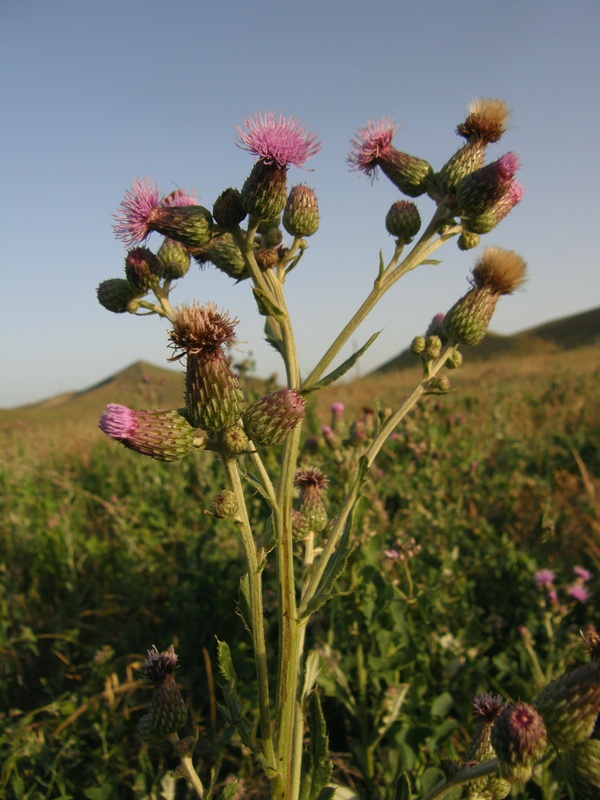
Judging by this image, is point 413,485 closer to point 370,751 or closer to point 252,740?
point 370,751

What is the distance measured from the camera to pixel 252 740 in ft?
5.09

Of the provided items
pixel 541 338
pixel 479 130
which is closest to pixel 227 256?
pixel 479 130

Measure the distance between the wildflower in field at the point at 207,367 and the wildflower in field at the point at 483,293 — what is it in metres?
1.01

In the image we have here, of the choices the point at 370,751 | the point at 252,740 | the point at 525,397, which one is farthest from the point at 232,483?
the point at 525,397

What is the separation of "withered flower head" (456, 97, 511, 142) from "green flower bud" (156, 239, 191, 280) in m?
1.39

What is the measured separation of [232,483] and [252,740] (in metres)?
0.73

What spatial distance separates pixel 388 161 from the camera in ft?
7.77

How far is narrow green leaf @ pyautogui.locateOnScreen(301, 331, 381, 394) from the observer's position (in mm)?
1623

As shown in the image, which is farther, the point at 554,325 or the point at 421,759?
the point at 554,325

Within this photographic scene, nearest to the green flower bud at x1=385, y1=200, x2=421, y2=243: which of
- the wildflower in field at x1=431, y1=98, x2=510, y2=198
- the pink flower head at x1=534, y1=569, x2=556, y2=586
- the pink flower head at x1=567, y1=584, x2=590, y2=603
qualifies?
the wildflower in field at x1=431, y1=98, x2=510, y2=198

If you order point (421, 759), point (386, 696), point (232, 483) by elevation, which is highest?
point (232, 483)

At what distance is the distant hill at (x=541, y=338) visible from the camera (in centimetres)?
4426

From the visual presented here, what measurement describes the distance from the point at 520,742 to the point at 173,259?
1.84 meters

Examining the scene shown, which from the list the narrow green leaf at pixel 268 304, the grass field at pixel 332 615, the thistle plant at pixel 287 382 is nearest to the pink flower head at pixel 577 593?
the grass field at pixel 332 615
